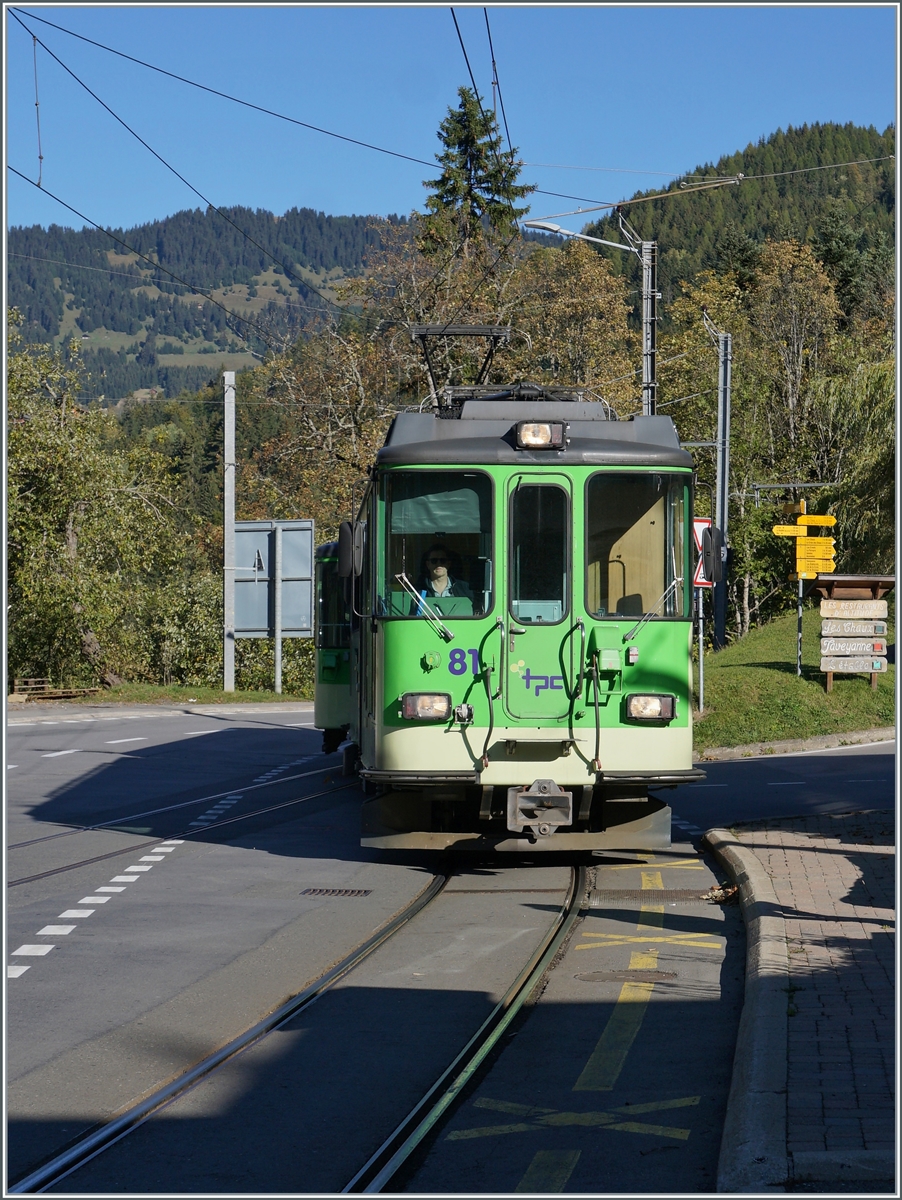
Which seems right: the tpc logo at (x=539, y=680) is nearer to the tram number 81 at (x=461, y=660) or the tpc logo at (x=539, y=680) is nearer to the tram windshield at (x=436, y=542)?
the tram number 81 at (x=461, y=660)

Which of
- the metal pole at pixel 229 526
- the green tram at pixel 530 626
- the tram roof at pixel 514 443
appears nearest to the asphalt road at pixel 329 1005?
the green tram at pixel 530 626

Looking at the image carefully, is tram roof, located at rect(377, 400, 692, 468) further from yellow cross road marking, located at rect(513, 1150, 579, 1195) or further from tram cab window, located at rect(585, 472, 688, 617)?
yellow cross road marking, located at rect(513, 1150, 579, 1195)

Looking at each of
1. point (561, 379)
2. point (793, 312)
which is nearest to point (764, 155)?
point (793, 312)

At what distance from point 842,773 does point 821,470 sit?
138 feet

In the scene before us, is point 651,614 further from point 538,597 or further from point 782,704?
point 782,704

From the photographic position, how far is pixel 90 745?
24.4m

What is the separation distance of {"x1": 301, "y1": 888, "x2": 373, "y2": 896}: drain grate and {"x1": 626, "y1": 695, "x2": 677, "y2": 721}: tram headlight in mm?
2477

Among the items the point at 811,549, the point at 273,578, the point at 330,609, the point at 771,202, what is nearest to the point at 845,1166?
the point at 330,609

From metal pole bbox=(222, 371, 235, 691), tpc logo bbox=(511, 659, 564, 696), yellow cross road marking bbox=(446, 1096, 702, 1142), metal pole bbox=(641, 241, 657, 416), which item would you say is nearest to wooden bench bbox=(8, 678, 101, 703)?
metal pole bbox=(222, 371, 235, 691)

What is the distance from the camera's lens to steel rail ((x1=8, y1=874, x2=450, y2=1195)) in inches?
193

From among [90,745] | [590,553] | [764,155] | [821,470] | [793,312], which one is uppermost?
[764,155]

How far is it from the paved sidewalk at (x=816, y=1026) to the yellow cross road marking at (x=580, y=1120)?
27cm

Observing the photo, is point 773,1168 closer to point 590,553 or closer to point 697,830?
point 590,553

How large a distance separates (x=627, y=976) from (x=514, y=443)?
460 cm
